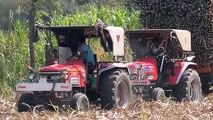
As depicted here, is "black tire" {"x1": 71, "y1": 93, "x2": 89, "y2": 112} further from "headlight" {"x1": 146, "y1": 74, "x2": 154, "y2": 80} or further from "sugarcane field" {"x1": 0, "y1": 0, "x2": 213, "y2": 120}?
"headlight" {"x1": 146, "y1": 74, "x2": 154, "y2": 80}

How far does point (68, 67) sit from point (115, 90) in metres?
0.99

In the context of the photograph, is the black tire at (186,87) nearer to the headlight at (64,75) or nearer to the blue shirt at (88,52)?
the blue shirt at (88,52)

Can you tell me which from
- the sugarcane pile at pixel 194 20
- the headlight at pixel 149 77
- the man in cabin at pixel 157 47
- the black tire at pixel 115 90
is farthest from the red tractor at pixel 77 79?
the sugarcane pile at pixel 194 20

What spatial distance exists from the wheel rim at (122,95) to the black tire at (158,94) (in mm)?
1045

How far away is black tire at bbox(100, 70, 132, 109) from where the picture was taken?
36.5ft

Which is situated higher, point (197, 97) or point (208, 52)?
point (208, 52)

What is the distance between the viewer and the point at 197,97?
1395cm

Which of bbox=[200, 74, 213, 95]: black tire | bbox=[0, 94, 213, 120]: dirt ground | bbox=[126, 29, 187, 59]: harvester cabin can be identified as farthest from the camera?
bbox=[200, 74, 213, 95]: black tire

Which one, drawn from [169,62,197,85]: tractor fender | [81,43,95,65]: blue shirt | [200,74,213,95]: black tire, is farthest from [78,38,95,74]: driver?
[200,74,213,95]: black tire

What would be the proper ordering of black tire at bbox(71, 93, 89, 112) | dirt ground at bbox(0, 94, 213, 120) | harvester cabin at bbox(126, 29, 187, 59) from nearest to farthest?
dirt ground at bbox(0, 94, 213, 120), black tire at bbox(71, 93, 89, 112), harvester cabin at bbox(126, 29, 187, 59)

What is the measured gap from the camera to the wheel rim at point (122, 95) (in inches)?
459

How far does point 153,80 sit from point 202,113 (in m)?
3.46

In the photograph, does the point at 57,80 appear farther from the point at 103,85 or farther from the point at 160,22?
the point at 160,22

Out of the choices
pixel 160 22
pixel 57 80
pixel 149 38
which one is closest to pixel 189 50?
pixel 149 38
